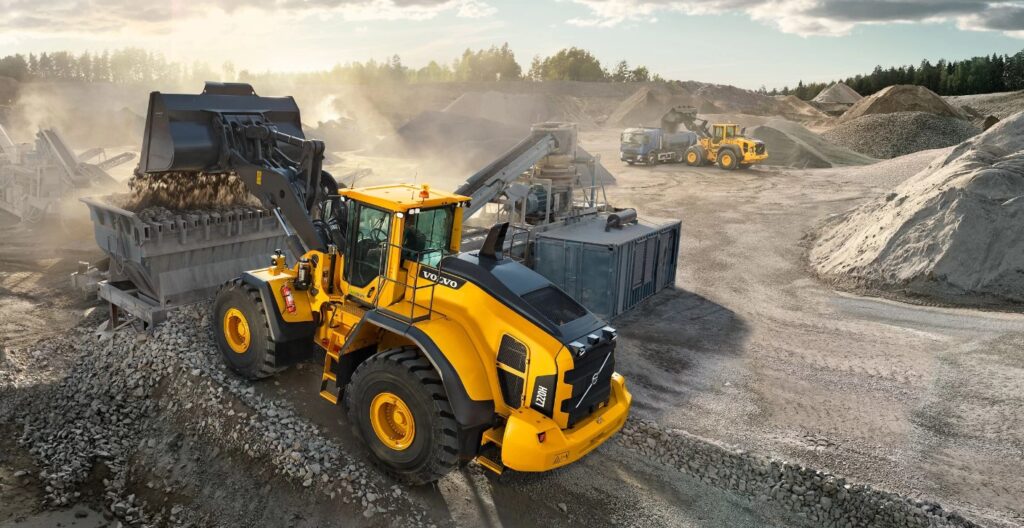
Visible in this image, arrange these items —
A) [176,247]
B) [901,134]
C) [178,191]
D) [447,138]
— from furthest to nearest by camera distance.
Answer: [901,134] < [447,138] < [178,191] < [176,247]

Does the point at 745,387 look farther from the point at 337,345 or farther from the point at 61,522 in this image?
the point at 61,522

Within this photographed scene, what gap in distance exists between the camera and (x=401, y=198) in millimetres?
6645

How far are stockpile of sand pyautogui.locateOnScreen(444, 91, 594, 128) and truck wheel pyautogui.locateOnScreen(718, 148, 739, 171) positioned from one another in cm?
1768

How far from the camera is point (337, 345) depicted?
7363 millimetres

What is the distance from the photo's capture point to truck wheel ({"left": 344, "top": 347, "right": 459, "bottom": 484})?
5859 mm

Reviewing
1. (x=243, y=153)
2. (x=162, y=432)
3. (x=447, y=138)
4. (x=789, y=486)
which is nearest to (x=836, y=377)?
(x=789, y=486)

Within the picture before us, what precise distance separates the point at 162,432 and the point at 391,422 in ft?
9.76

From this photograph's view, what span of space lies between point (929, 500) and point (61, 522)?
8.43 m

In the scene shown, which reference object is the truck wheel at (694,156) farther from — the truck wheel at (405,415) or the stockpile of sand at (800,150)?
the truck wheel at (405,415)

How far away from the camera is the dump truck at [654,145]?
31.6 metres

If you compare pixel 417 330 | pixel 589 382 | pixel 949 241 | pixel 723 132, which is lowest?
pixel 589 382

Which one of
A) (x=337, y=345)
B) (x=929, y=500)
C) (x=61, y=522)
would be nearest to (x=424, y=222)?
(x=337, y=345)

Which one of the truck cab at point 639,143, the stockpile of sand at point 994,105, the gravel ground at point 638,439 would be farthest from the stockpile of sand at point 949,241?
the stockpile of sand at point 994,105

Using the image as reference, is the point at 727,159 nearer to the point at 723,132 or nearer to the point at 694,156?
the point at 723,132
